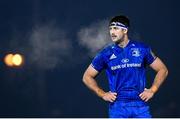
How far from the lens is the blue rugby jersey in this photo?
19.8 feet

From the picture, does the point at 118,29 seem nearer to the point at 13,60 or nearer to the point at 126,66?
the point at 126,66

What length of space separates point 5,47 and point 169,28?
306 cm

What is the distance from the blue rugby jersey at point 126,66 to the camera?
6047mm

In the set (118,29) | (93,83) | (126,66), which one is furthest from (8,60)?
(126,66)

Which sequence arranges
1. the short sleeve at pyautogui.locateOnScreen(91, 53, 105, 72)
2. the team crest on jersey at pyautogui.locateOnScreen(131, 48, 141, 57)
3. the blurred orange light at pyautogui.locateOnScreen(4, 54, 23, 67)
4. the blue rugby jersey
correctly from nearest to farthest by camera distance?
the blue rugby jersey → the team crest on jersey at pyautogui.locateOnScreen(131, 48, 141, 57) → the short sleeve at pyautogui.locateOnScreen(91, 53, 105, 72) → the blurred orange light at pyautogui.locateOnScreen(4, 54, 23, 67)

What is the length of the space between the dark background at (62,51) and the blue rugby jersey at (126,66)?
10.3ft

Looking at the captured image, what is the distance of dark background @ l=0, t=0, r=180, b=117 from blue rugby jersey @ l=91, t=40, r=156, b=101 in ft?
10.3

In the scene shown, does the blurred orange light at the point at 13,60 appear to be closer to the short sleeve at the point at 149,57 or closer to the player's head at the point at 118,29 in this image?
the player's head at the point at 118,29

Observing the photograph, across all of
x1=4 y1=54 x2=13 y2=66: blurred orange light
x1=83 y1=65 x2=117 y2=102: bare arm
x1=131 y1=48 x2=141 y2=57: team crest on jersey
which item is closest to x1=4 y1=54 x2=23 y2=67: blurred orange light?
x1=4 y1=54 x2=13 y2=66: blurred orange light

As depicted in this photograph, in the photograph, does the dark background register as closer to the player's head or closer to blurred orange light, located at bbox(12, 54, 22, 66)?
blurred orange light, located at bbox(12, 54, 22, 66)

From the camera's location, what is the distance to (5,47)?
938 cm

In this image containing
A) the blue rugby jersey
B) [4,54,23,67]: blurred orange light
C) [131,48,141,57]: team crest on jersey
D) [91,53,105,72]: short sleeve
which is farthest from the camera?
[4,54,23,67]: blurred orange light

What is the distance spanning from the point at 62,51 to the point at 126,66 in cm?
348

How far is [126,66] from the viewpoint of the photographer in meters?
6.07
